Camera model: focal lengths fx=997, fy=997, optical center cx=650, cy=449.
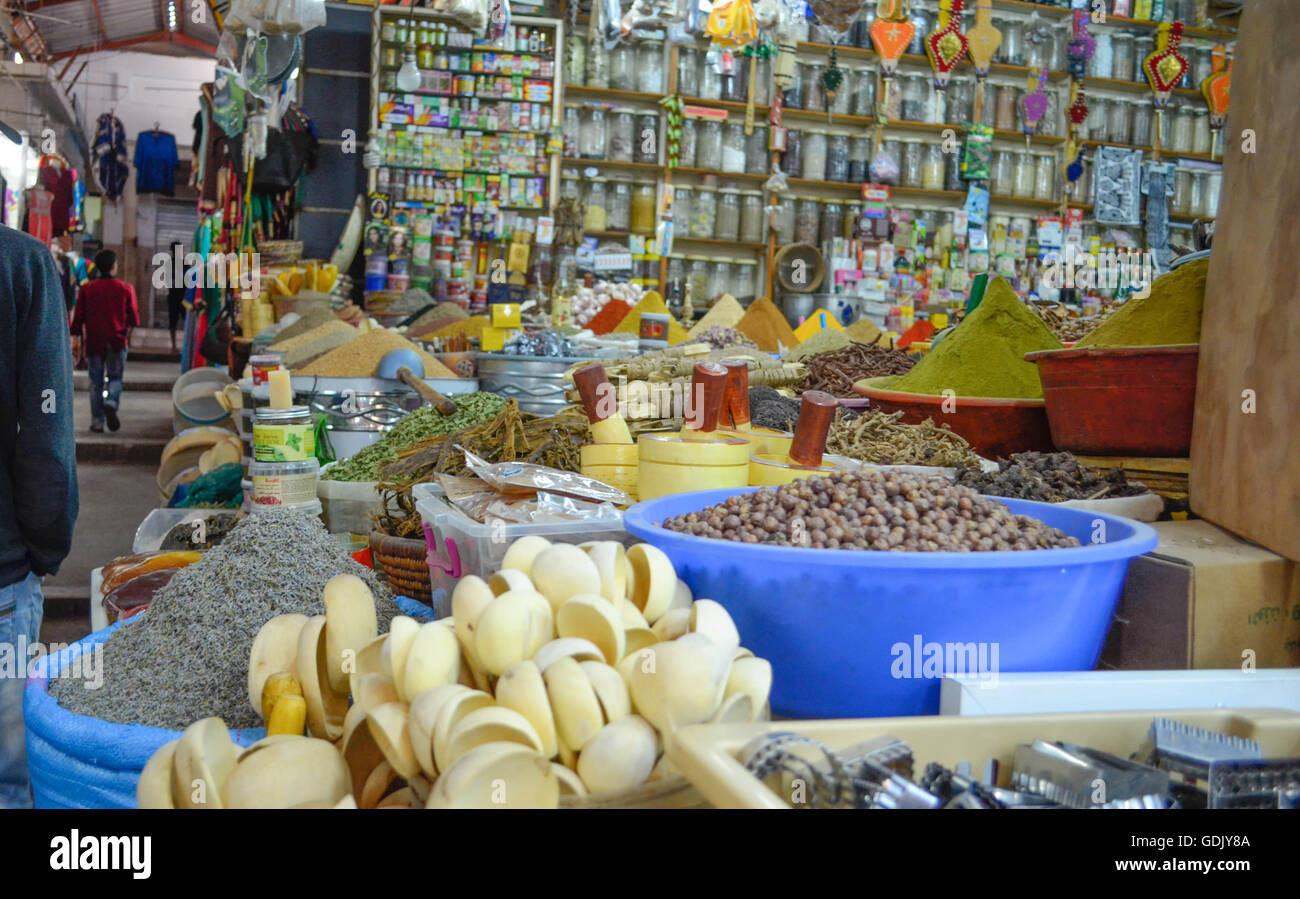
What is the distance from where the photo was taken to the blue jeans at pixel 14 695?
1.72 metres

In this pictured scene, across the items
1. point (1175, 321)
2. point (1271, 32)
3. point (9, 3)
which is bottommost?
point (1175, 321)

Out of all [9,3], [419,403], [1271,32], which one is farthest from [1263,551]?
[9,3]

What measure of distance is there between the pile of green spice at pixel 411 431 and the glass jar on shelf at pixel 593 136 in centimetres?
445

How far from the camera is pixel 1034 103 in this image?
6332mm

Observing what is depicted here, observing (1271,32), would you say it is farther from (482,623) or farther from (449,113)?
(449,113)

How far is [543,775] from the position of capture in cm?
66

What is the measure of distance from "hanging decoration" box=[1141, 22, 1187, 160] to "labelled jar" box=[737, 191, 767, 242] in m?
2.64

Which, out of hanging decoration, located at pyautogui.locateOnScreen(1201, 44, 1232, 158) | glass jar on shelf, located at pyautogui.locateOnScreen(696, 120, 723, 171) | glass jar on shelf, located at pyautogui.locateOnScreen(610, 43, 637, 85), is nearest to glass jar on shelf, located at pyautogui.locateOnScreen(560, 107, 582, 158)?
glass jar on shelf, located at pyautogui.locateOnScreen(610, 43, 637, 85)

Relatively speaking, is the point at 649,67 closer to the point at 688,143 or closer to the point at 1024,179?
the point at 688,143

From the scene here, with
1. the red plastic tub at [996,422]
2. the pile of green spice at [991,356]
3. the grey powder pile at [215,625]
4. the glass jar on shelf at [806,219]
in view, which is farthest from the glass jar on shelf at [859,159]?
the grey powder pile at [215,625]

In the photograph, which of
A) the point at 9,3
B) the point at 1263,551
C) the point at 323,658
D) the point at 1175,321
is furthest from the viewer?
the point at 9,3

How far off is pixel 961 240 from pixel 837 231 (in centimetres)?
82

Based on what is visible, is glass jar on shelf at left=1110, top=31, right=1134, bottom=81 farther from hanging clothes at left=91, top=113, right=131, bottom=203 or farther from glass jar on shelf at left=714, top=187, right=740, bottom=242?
hanging clothes at left=91, top=113, right=131, bottom=203

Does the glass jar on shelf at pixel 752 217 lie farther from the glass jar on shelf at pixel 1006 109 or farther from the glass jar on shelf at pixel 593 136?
the glass jar on shelf at pixel 1006 109
